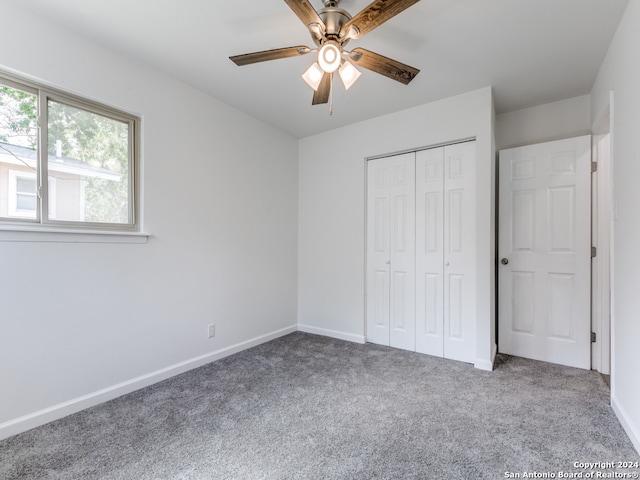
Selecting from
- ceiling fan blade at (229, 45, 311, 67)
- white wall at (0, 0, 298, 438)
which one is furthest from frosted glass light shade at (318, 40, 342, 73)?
white wall at (0, 0, 298, 438)

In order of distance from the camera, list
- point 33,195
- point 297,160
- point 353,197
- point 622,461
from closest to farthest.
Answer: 1. point 622,461
2. point 33,195
3. point 353,197
4. point 297,160

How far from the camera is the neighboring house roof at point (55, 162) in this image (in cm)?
177

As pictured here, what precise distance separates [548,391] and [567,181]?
71.6 inches

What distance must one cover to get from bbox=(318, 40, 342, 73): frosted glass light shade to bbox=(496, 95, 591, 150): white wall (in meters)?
2.35

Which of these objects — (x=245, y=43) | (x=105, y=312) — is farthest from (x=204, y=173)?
(x=105, y=312)

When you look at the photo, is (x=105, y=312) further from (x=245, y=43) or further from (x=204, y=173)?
(x=245, y=43)

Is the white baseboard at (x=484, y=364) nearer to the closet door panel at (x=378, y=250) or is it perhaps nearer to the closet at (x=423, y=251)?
the closet at (x=423, y=251)

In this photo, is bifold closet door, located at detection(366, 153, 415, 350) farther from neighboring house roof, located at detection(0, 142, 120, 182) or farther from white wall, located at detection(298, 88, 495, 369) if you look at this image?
neighboring house roof, located at detection(0, 142, 120, 182)

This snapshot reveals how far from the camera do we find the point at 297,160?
3879mm

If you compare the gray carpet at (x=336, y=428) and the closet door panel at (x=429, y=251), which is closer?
the gray carpet at (x=336, y=428)

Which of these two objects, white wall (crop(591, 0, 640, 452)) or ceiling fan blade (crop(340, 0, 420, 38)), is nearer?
ceiling fan blade (crop(340, 0, 420, 38))

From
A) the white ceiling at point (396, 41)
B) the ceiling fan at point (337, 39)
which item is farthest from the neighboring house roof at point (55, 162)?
the ceiling fan at point (337, 39)

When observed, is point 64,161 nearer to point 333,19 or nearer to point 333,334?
point 333,19

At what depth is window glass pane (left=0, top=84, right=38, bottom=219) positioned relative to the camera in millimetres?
1754
